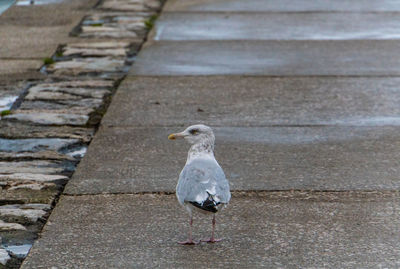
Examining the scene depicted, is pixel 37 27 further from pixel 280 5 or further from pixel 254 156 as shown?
pixel 254 156

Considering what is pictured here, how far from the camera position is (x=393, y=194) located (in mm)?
5680

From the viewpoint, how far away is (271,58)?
32.8 feet

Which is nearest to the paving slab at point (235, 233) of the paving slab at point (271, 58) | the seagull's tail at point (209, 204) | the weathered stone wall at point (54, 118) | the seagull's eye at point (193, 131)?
the weathered stone wall at point (54, 118)

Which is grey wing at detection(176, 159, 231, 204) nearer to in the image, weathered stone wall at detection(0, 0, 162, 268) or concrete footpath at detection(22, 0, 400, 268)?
concrete footpath at detection(22, 0, 400, 268)

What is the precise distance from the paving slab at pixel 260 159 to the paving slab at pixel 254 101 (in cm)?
28

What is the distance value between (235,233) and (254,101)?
324cm

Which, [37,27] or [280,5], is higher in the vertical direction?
[37,27]

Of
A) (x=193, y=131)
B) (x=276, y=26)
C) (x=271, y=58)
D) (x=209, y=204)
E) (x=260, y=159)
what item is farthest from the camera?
(x=276, y=26)

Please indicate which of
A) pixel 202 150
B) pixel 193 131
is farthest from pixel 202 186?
pixel 193 131

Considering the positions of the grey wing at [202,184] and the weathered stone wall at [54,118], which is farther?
the weathered stone wall at [54,118]

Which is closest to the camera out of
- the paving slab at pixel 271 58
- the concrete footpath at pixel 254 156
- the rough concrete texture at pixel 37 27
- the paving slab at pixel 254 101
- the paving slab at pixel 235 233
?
the paving slab at pixel 235 233

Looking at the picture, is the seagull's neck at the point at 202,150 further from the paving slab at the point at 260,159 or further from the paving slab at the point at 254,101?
the paving slab at the point at 254,101

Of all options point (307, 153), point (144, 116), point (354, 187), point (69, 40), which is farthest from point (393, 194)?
point (69, 40)

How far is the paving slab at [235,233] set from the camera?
4637 mm
